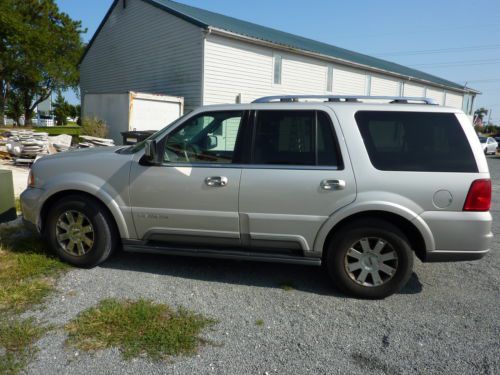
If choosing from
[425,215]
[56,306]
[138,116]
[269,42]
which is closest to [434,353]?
[425,215]

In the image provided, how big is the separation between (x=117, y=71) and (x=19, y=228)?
15.9 metres

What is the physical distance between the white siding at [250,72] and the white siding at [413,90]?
7024 millimetres

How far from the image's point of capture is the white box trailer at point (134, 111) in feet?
45.5

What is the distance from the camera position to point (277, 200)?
382cm

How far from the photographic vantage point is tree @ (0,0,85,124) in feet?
99.8

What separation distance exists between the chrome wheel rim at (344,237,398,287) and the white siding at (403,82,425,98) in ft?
75.9

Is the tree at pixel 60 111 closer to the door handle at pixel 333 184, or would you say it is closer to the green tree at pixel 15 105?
the green tree at pixel 15 105

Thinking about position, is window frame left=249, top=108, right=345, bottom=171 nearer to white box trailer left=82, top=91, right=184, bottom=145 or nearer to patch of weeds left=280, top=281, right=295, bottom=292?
patch of weeds left=280, top=281, right=295, bottom=292

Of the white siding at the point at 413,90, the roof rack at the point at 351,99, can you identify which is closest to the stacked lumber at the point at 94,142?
the roof rack at the point at 351,99

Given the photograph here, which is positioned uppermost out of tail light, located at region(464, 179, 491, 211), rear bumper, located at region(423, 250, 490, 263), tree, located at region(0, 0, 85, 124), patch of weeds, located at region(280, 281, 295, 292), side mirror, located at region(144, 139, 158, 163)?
tree, located at region(0, 0, 85, 124)

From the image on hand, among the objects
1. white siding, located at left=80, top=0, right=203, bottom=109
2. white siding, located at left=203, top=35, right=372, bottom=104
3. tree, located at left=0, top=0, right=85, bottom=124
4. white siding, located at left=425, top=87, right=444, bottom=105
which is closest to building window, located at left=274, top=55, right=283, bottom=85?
white siding, located at left=203, top=35, right=372, bottom=104

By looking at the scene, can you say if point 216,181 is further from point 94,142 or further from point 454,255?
point 94,142

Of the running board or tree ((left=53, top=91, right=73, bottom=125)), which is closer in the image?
the running board

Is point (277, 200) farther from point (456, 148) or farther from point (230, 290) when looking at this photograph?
point (456, 148)
